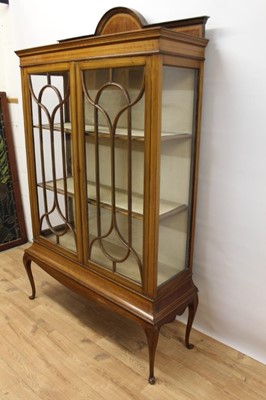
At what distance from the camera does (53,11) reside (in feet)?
7.17

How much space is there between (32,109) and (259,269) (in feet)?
4.79

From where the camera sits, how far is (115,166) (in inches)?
60.9

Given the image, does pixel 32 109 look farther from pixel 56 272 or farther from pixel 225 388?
pixel 225 388

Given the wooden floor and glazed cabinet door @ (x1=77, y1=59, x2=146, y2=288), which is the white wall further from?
glazed cabinet door @ (x1=77, y1=59, x2=146, y2=288)

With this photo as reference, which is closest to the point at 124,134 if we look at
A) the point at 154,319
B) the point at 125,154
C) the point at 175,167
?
the point at 125,154

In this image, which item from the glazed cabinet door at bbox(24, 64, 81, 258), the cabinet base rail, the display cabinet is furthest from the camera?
the glazed cabinet door at bbox(24, 64, 81, 258)

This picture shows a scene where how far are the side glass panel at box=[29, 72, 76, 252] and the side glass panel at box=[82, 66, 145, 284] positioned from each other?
6.6 inches

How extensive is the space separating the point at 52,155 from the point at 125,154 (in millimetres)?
578

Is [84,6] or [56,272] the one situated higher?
[84,6]

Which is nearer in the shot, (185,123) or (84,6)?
(185,123)

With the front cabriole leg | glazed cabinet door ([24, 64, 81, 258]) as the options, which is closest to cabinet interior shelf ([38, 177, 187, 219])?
glazed cabinet door ([24, 64, 81, 258])

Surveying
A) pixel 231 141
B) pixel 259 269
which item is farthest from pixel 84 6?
pixel 259 269

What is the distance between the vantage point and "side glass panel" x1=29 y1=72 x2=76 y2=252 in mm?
1693

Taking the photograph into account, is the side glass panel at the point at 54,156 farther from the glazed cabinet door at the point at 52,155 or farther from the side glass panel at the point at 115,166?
the side glass panel at the point at 115,166
